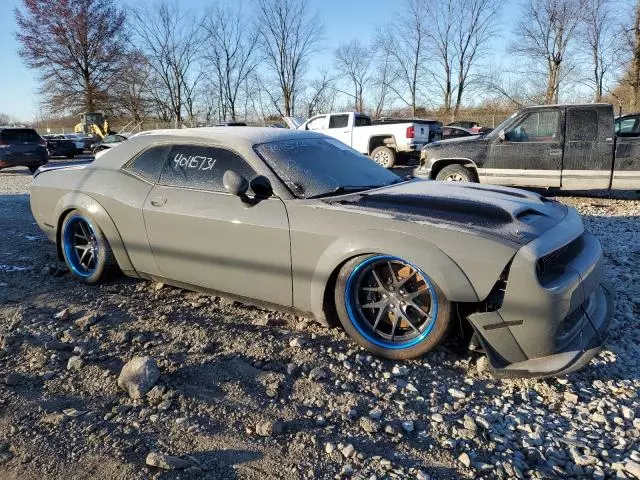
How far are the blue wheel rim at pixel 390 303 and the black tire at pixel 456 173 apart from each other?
19.9 ft

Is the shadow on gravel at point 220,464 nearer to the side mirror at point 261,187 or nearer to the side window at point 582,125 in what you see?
the side mirror at point 261,187

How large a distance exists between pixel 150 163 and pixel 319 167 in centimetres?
142

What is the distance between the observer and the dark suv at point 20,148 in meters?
15.2

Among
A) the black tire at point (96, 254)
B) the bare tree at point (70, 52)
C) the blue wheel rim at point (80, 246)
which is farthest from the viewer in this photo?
the bare tree at point (70, 52)

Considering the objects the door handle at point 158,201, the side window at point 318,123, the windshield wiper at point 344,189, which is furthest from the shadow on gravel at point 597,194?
the side window at point 318,123

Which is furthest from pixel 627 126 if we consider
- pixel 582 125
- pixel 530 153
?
pixel 530 153

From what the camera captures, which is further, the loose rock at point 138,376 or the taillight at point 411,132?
the taillight at point 411,132

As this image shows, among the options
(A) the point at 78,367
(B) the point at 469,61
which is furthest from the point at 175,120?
(A) the point at 78,367

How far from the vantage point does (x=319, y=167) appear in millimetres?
3643

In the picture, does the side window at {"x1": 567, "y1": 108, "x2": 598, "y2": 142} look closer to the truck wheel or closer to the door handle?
the door handle

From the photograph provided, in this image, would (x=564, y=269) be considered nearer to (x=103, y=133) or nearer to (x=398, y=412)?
(x=398, y=412)

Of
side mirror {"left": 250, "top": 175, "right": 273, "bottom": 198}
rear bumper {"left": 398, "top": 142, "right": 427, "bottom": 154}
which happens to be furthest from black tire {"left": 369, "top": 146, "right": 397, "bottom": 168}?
side mirror {"left": 250, "top": 175, "right": 273, "bottom": 198}

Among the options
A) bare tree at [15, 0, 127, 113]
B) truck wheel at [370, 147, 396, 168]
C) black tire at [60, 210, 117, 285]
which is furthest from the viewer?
bare tree at [15, 0, 127, 113]

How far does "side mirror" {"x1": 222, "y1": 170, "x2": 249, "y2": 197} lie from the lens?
3260 mm
